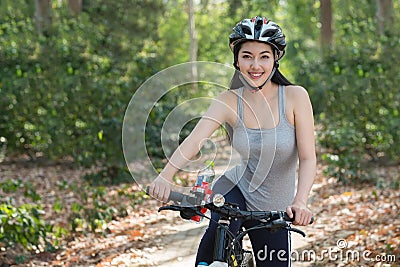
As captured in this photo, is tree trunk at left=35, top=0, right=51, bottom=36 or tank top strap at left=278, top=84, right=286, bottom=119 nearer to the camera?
tank top strap at left=278, top=84, right=286, bottom=119

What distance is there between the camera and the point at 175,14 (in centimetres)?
2950

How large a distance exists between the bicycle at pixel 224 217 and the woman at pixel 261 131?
15 centimetres

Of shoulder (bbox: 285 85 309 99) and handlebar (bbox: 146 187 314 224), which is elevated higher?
shoulder (bbox: 285 85 309 99)

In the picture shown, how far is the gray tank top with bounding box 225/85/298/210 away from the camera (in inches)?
132

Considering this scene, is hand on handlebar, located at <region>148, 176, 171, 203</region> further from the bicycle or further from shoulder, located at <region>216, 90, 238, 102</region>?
shoulder, located at <region>216, 90, 238, 102</region>

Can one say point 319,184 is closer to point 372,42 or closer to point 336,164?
point 336,164

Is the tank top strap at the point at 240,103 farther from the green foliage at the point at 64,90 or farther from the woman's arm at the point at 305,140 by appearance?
the green foliage at the point at 64,90

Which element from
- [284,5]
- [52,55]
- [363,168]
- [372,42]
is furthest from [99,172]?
[284,5]

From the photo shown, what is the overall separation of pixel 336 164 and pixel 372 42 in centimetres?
283

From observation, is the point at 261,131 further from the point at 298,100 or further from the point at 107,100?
the point at 107,100

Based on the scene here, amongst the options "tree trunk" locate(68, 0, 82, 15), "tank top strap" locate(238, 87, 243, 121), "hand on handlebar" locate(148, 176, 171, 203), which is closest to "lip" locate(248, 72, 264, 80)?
"tank top strap" locate(238, 87, 243, 121)

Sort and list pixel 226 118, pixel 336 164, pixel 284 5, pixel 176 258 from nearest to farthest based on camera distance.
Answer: pixel 226 118, pixel 176 258, pixel 336 164, pixel 284 5

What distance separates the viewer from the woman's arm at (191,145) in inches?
117

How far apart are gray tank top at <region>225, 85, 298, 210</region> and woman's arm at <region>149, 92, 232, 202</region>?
0.10 metres
